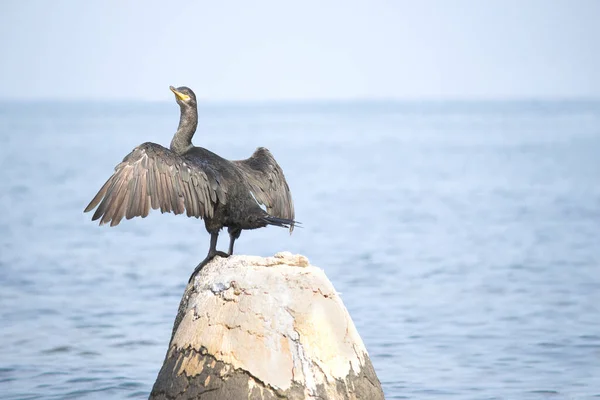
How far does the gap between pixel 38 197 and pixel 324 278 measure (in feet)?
102

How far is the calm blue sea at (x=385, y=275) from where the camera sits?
1343cm

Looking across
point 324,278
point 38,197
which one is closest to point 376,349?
point 324,278

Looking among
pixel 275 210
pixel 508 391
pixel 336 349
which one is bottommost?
pixel 508 391

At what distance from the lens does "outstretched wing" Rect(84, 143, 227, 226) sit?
815 centimetres

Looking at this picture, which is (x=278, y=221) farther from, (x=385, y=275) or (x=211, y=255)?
(x=385, y=275)

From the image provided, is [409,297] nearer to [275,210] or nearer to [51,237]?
[275,210]

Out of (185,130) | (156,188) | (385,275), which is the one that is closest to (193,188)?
(156,188)

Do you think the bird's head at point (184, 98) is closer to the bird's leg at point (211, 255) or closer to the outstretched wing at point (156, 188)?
the outstretched wing at point (156, 188)

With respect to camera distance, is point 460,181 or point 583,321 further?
point 460,181

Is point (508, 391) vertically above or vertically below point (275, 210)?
below

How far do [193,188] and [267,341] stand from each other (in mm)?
1481

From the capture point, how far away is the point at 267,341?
7543 mm

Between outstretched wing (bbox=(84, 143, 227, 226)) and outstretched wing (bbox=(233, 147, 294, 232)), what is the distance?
1.69 ft

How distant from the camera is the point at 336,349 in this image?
25.3 ft
